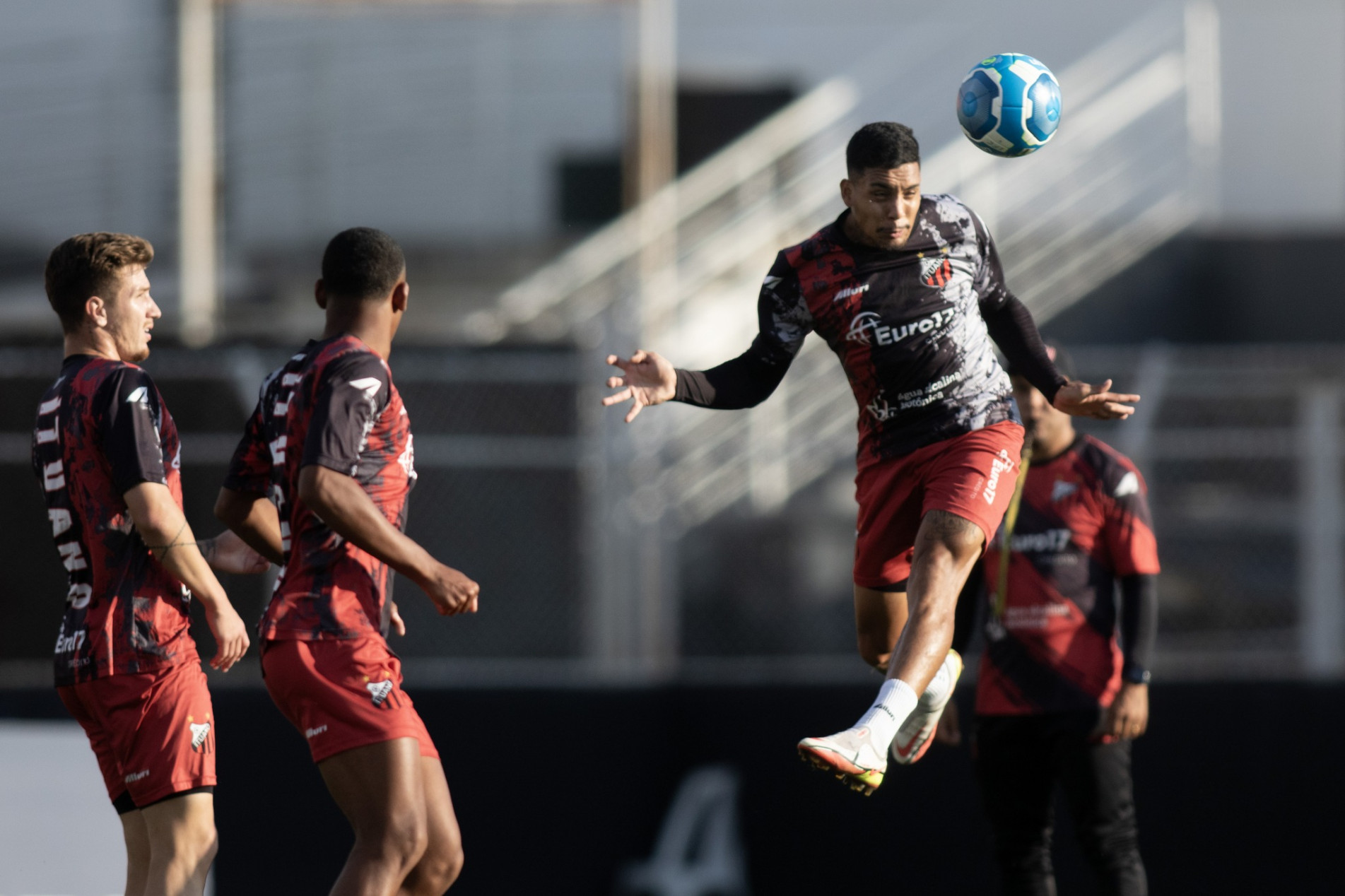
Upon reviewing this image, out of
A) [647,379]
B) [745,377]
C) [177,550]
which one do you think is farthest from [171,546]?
[745,377]

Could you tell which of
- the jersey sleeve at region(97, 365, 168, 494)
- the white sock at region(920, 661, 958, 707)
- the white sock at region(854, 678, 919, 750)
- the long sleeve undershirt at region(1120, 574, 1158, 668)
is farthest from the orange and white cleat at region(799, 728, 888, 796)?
the jersey sleeve at region(97, 365, 168, 494)

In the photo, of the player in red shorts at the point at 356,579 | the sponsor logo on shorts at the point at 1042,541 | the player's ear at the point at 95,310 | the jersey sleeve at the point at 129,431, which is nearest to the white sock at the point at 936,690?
the sponsor logo on shorts at the point at 1042,541

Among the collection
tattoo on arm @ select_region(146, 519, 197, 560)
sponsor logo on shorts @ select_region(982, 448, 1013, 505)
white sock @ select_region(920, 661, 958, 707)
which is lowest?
white sock @ select_region(920, 661, 958, 707)

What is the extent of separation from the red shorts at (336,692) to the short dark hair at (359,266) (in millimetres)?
940

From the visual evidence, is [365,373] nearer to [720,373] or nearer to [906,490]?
[720,373]

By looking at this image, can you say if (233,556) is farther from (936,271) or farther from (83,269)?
(936,271)

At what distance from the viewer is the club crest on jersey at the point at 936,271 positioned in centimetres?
455

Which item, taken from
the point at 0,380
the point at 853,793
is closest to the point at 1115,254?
the point at 853,793

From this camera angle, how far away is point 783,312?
4688mm

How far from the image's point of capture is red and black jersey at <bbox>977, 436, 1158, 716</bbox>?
5230 mm

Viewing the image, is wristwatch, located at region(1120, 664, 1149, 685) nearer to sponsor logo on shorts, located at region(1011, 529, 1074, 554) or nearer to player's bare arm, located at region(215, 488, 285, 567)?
sponsor logo on shorts, located at region(1011, 529, 1074, 554)

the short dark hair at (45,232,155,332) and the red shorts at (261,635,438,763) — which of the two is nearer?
the red shorts at (261,635,438,763)

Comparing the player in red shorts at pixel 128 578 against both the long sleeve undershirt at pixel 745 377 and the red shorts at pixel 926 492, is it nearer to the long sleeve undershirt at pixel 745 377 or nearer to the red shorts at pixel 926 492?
the long sleeve undershirt at pixel 745 377

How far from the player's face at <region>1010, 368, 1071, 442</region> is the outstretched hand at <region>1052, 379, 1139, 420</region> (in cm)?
73
